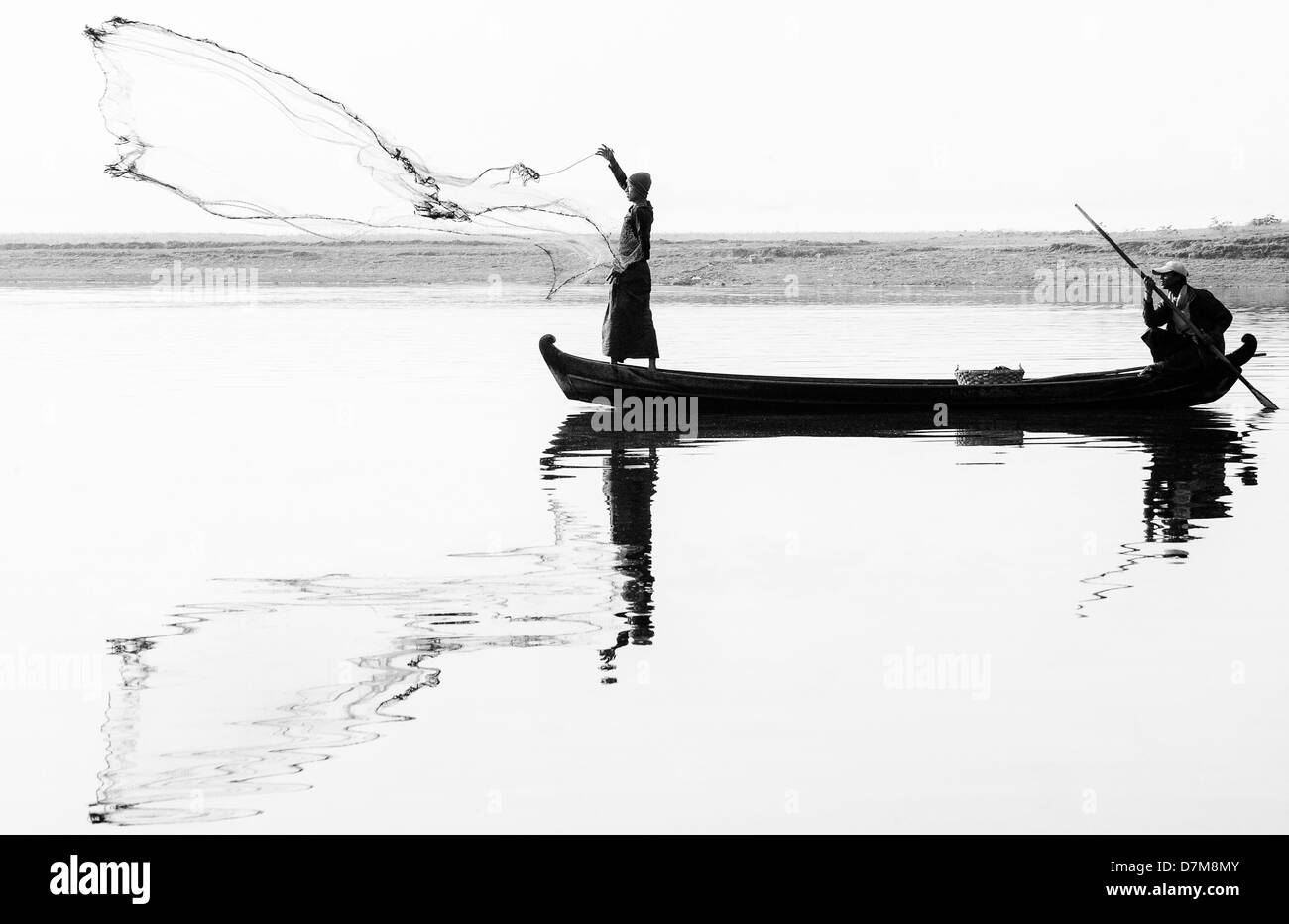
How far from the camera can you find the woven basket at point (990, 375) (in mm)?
17656

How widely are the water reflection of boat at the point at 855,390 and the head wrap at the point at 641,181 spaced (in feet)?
6.88

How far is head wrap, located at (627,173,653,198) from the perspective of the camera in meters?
16.3

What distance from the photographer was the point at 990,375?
17719mm

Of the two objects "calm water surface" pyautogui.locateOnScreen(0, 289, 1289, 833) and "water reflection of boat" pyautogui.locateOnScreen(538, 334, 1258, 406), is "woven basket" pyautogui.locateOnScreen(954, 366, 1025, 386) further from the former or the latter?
"calm water surface" pyautogui.locateOnScreen(0, 289, 1289, 833)

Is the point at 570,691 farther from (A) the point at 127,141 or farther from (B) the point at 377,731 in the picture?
(A) the point at 127,141

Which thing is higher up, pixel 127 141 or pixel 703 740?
pixel 127 141

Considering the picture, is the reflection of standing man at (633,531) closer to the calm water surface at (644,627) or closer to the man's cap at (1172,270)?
the calm water surface at (644,627)

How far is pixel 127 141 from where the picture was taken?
11062mm

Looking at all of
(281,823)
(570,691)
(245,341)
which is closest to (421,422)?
(570,691)

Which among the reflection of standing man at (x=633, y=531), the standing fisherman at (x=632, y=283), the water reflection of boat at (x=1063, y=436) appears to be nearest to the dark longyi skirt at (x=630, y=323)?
the standing fisherman at (x=632, y=283)

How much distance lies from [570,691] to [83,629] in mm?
2783

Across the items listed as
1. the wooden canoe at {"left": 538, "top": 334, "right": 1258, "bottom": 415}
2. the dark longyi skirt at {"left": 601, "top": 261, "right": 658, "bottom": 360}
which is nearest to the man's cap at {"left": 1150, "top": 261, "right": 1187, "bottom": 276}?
the wooden canoe at {"left": 538, "top": 334, "right": 1258, "bottom": 415}

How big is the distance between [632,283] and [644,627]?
9.50m
